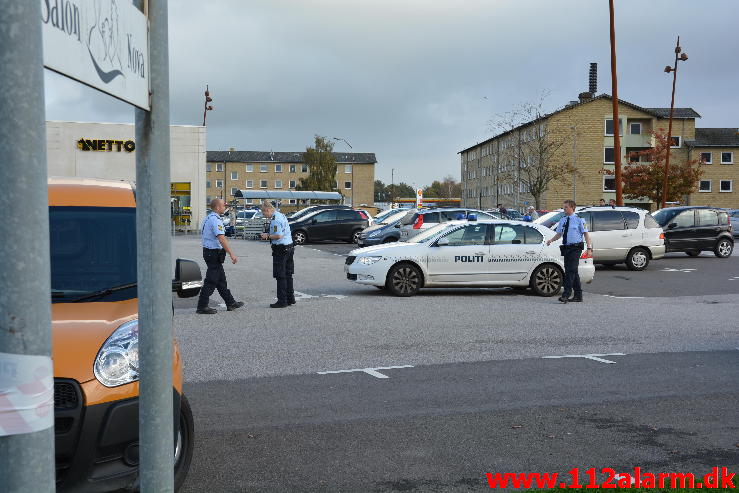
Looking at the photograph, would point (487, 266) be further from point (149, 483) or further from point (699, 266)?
point (149, 483)

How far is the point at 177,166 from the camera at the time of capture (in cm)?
5025

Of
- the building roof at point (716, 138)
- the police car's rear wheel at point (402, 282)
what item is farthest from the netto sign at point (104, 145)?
the building roof at point (716, 138)

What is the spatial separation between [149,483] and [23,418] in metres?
0.78

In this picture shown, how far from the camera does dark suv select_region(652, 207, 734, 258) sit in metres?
27.9

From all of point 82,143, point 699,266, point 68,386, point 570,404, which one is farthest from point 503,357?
point 82,143

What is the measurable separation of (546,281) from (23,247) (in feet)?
50.7

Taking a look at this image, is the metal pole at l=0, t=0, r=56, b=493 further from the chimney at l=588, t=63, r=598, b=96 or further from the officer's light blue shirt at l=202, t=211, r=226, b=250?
the chimney at l=588, t=63, r=598, b=96

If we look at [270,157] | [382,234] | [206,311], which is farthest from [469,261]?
[270,157]

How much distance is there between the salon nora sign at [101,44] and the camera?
1.93 meters

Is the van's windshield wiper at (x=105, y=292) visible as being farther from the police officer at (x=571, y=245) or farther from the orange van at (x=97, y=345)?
the police officer at (x=571, y=245)

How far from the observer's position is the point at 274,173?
13312cm

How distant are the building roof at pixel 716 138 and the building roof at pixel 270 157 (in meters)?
59.1

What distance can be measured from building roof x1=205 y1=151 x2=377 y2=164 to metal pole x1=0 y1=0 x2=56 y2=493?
129 meters

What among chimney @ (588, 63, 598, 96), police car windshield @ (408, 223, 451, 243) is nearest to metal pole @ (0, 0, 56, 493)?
police car windshield @ (408, 223, 451, 243)
